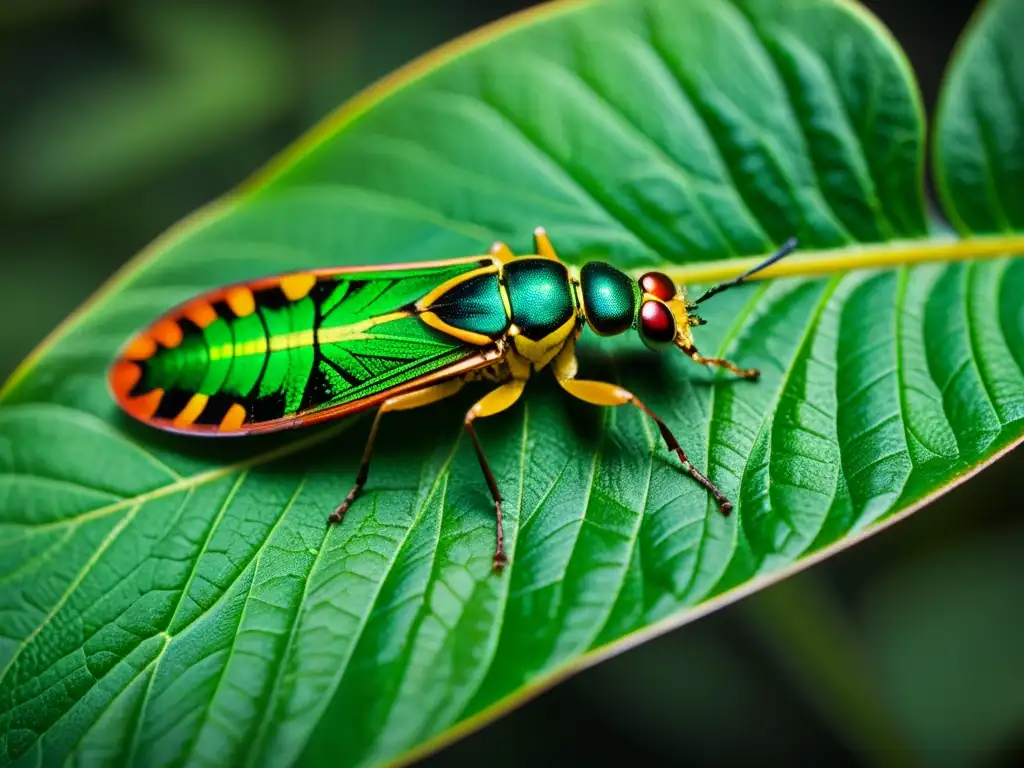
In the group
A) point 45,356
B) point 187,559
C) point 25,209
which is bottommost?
point 187,559

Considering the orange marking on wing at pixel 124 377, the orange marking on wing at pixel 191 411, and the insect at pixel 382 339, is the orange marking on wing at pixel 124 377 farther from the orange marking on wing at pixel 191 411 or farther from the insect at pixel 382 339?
the orange marking on wing at pixel 191 411

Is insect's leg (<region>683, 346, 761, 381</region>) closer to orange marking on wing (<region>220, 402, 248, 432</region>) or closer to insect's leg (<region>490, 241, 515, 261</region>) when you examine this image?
insect's leg (<region>490, 241, 515, 261</region>)

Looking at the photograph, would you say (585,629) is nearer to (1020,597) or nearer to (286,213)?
(286,213)

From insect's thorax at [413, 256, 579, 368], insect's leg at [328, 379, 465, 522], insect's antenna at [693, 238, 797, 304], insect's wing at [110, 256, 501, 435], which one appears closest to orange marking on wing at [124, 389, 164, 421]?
insect's wing at [110, 256, 501, 435]

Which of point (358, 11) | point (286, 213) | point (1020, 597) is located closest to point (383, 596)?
point (286, 213)

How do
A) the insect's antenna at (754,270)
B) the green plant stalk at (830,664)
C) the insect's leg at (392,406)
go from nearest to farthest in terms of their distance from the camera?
the insect's leg at (392,406), the insect's antenna at (754,270), the green plant stalk at (830,664)

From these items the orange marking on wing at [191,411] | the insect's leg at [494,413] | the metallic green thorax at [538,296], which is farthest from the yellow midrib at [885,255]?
the orange marking on wing at [191,411]
